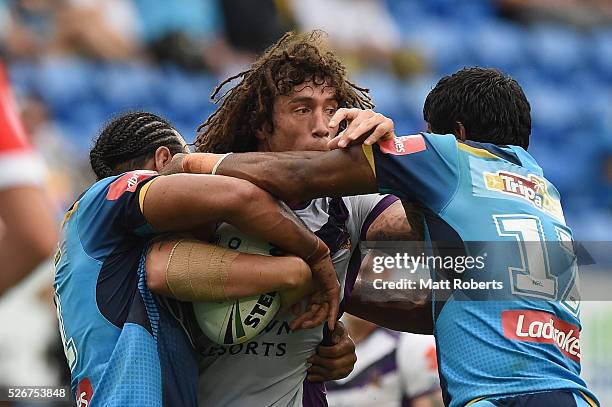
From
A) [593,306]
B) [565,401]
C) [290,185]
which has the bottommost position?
[593,306]

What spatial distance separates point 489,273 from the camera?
10.4 feet

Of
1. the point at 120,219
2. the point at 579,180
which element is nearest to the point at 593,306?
the point at 579,180

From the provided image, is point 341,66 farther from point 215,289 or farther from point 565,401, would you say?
point 565,401

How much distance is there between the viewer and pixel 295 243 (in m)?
3.32

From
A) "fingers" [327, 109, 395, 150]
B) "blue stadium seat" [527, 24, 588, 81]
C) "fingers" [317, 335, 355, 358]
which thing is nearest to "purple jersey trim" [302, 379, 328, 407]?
"fingers" [317, 335, 355, 358]

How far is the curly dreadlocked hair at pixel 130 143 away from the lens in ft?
12.6

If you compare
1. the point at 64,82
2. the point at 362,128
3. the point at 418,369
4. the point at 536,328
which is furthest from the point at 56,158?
the point at 536,328

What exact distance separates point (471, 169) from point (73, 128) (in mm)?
5047

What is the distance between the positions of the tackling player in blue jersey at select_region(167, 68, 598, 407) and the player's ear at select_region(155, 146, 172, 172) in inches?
17.5

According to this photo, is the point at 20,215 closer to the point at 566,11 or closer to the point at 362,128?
the point at 362,128

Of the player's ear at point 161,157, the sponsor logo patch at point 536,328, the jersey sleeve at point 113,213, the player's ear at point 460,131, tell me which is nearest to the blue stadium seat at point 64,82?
the player's ear at point 161,157

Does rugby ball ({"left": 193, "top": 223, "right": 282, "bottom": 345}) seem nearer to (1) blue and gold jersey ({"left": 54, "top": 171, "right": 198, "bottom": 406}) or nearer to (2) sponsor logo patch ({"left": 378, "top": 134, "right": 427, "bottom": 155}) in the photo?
(1) blue and gold jersey ({"left": 54, "top": 171, "right": 198, "bottom": 406})

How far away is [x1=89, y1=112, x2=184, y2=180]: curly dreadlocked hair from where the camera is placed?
3.84 metres

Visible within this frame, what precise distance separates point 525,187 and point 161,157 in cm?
133
